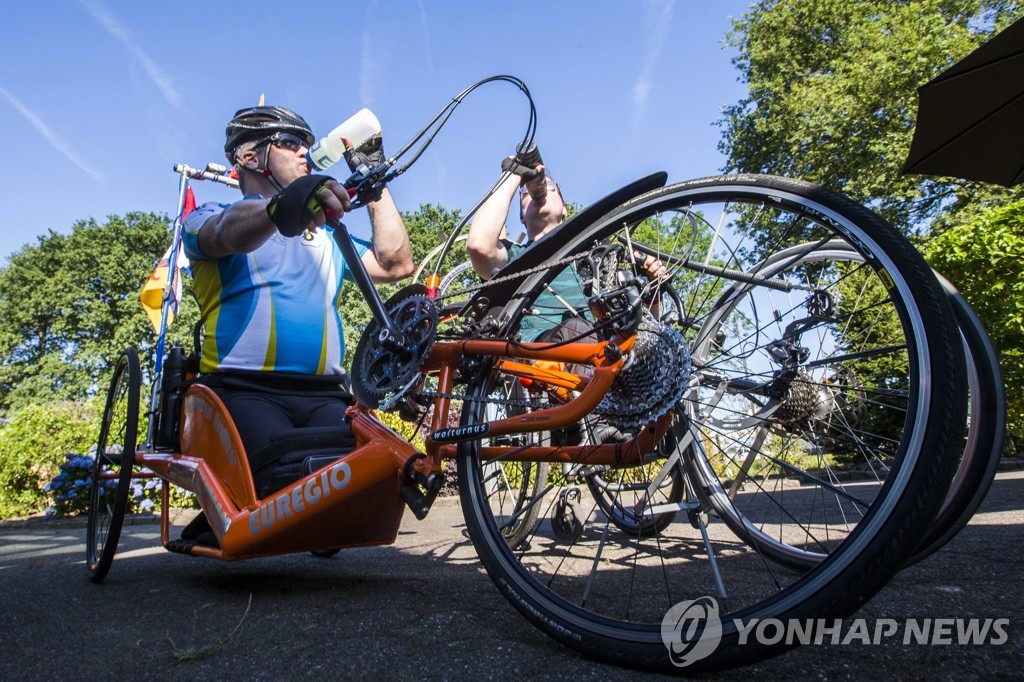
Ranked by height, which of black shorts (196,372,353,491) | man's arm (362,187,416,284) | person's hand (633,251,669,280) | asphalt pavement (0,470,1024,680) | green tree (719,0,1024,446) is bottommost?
asphalt pavement (0,470,1024,680)

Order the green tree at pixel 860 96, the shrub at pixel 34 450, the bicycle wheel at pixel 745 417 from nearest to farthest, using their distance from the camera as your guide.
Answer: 1. the bicycle wheel at pixel 745 417
2. the shrub at pixel 34 450
3. the green tree at pixel 860 96

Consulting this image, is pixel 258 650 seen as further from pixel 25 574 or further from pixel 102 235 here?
pixel 102 235

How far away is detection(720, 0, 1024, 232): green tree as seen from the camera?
16953mm

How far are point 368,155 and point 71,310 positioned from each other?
3780 centimetres

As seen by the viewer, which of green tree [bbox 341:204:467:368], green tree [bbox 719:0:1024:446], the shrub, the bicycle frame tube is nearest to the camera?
the bicycle frame tube

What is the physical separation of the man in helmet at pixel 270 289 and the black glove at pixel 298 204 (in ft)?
1.04

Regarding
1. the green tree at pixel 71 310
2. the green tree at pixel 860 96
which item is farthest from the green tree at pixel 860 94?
the green tree at pixel 71 310

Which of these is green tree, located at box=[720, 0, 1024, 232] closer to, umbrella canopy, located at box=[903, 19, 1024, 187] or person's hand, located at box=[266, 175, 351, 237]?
umbrella canopy, located at box=[903, 19, 1024, 187]

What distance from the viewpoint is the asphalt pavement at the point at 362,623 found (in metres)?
1.50

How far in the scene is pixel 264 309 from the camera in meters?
2.77

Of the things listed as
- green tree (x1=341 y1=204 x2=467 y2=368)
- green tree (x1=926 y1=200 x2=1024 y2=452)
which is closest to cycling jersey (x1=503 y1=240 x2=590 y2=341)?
green tree (x1=926 y1=200 x2=1024 y2=452)

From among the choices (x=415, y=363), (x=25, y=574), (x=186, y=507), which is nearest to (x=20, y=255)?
(x=186, y=507)

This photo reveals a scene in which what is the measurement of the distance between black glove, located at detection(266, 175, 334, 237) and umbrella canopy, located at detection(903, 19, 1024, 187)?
396 cm

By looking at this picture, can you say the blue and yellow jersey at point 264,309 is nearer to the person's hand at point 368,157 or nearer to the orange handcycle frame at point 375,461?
the orange handcycle frame at point 375,461
